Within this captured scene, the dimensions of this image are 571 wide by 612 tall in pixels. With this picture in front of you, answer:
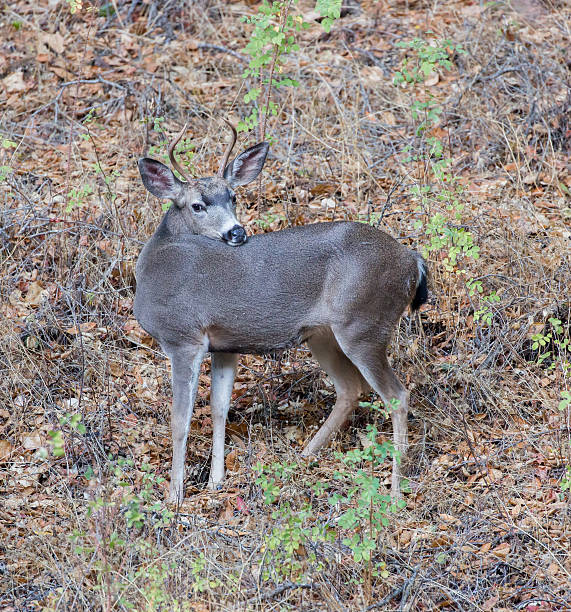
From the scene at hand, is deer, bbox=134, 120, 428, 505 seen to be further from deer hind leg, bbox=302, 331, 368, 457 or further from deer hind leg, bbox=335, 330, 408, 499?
deer hind leg, bbox=302, 331, 368, 457

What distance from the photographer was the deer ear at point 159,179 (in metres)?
6.16

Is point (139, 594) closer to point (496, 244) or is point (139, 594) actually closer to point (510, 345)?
point (510, 345)

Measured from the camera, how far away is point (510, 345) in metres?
6.39

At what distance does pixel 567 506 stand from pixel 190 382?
229 cm

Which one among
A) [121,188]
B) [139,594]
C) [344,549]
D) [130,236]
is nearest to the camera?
[139,594]

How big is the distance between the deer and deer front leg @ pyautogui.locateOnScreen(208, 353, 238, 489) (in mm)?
12

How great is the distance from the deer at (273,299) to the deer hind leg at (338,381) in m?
0.16

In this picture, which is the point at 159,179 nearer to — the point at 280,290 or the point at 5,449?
the point at 280,290

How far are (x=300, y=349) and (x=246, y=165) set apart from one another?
1.40m

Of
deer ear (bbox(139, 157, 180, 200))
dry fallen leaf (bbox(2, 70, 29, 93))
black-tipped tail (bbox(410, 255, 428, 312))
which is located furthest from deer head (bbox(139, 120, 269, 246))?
dry fallen leaf (bbox(2, 70, 29, 93))

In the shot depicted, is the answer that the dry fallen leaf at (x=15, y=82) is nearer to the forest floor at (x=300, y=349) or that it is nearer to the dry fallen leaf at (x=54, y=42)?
the forest floor at (x=300, y=349)

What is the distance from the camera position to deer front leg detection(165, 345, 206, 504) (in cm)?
586

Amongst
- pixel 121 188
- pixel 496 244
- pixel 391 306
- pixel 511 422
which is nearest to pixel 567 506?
pixel 511 422

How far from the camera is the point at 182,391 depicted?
19.3 feet
